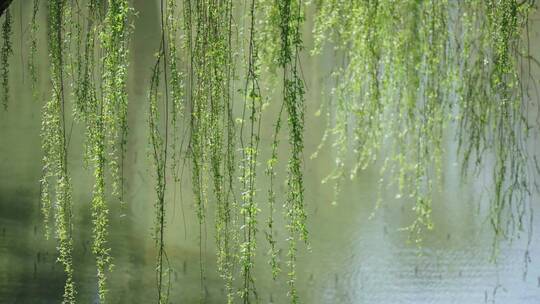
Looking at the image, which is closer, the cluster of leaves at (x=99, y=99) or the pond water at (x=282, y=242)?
the cluster of leaves at (x=99, y=99)

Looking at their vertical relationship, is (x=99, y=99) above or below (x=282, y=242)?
above

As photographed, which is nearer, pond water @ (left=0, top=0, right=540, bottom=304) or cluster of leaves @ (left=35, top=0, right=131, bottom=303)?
cluster of leaves @ (left=35, top=0, right=131, bottom=303)

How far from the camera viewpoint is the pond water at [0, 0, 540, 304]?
4867mm

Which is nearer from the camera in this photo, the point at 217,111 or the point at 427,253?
the point at 217,111

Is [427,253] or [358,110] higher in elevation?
[358,110]

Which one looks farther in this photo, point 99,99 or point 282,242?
point 282,242

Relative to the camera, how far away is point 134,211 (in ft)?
16.4

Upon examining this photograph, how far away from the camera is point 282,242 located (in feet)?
16.1

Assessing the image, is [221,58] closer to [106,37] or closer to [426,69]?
[106,37]

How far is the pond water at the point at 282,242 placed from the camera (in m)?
4.87

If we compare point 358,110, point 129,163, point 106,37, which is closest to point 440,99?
point 358,110

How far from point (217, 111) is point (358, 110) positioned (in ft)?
1.33

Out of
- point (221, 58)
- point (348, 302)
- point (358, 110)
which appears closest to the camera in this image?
point (358, 110)

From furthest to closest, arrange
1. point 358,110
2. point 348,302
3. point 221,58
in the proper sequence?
point 348,302
point 221,58
point 358,110
